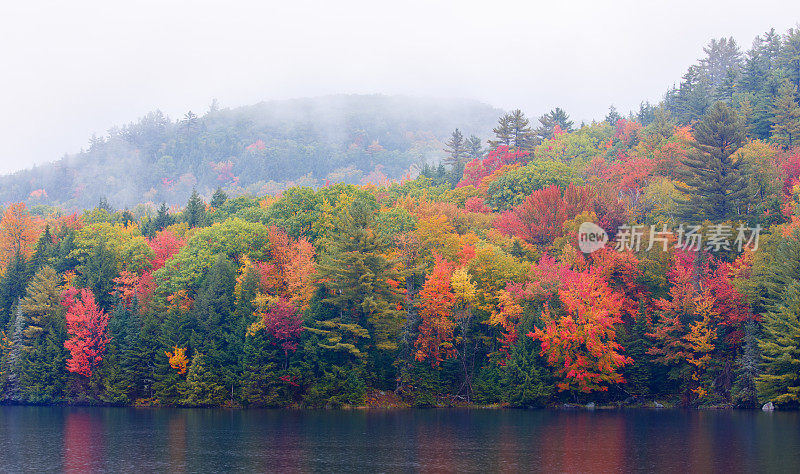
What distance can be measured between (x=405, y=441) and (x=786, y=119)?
89.0 meters

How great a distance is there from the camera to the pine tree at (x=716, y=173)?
278 feet

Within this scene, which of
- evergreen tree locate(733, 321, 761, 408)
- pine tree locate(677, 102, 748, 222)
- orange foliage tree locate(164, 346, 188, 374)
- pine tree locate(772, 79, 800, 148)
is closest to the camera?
evergreen tree locate(733, 321, 761, 408)

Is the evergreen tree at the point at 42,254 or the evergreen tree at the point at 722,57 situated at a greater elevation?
the evergreen tree at the point at 722,57

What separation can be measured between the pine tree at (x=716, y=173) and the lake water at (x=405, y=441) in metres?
25.9

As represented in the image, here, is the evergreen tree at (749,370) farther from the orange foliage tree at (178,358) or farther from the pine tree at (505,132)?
the pine tree at (505,132)

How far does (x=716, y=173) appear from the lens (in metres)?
85.8

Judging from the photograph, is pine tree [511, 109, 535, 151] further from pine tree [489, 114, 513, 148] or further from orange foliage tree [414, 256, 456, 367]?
orange foliage tree [414, 256, 456, 367]

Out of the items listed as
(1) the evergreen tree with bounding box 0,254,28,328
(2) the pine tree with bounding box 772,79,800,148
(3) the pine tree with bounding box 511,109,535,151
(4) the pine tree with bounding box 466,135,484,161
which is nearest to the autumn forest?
(1) the evergreen tree with bounding box 0,254,28,328

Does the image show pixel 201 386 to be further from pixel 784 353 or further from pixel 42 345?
pixel 784 353

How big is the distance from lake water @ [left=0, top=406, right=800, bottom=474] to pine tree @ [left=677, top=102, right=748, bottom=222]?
85.0ft

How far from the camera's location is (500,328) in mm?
79875


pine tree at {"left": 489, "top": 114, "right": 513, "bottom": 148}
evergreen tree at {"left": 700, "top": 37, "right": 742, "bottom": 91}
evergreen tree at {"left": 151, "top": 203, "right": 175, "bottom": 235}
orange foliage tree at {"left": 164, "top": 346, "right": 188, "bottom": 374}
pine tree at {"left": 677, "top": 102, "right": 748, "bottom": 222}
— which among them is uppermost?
evergreen tree at {"left": 700, "top": 37, "right": 742, "bottom": 91}

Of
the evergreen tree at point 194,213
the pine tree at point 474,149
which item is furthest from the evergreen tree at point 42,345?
the pine tree at point 474,149

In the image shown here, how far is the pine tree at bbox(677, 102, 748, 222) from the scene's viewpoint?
84.6m
